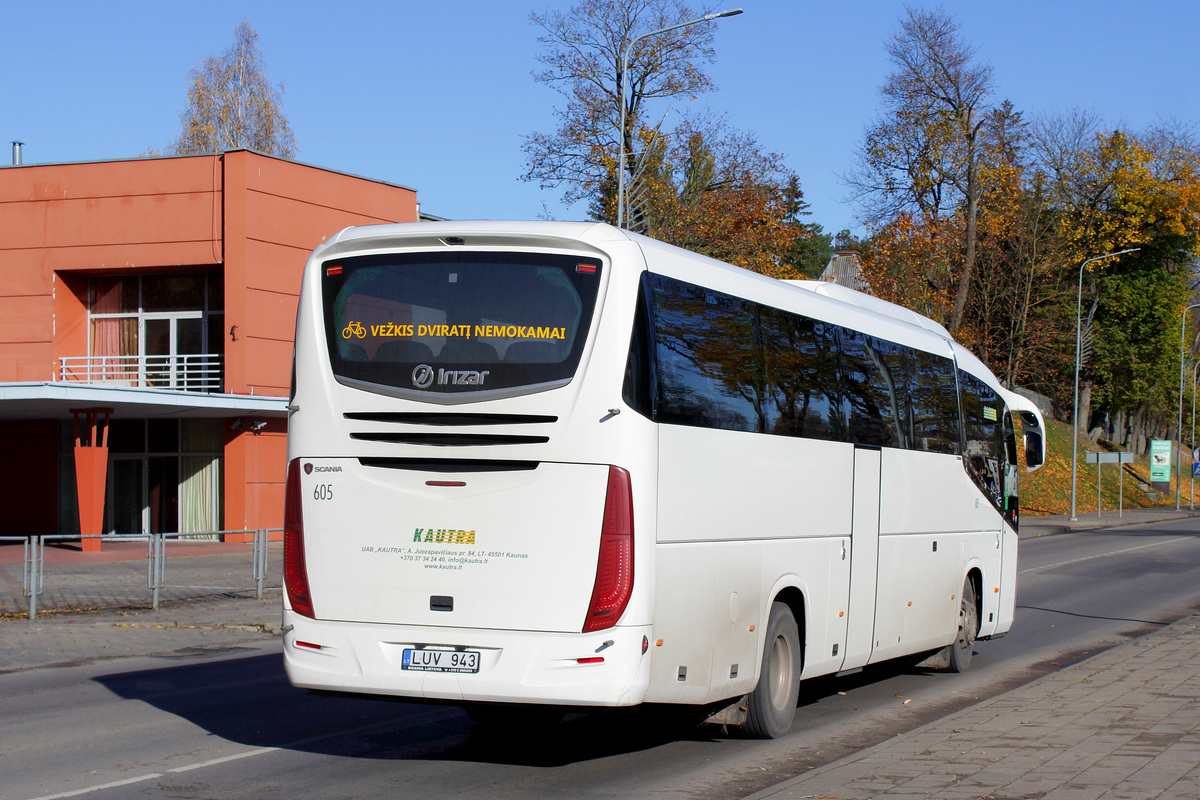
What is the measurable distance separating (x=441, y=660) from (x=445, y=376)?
164cm

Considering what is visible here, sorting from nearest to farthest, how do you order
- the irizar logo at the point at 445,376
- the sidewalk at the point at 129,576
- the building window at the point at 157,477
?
1. the irizar logo at the point at 445,376
2. the sidewalk at the point at 129,576
3. the building window at the point at 157,477

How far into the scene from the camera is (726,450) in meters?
8.05

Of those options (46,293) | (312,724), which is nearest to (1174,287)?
(46,293)

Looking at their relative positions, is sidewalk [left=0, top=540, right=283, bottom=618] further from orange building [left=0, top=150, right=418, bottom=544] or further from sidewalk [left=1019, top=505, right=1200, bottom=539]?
sidewalk [left=1019, top=505, right=1200, bottom=539]

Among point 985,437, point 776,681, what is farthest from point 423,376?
point 985,437

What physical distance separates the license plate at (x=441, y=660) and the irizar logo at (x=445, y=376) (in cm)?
154

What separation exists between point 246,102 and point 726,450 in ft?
181

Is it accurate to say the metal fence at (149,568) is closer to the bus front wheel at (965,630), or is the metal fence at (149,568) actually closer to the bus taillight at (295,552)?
the bus taillight at (295,552)

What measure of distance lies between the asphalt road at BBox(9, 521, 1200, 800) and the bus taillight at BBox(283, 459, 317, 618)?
1.05 metres

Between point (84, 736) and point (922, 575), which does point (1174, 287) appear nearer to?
point (922, 575)

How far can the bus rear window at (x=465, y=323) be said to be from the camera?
7223 millimetres

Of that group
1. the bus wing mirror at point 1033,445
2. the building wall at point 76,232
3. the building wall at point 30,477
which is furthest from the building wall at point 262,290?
the bus wing mirror at point 1033,445

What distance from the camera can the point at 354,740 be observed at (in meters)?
8.80

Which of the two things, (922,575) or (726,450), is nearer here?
(726,450)
